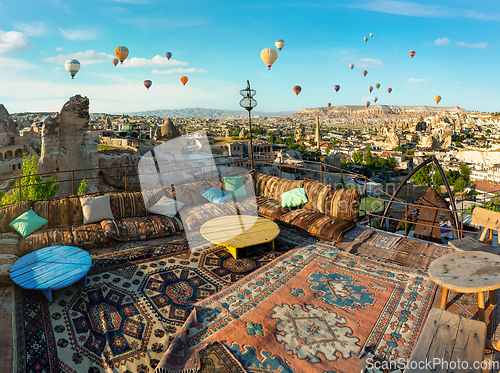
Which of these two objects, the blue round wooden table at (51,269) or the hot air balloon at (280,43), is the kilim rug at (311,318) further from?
the hot air balloon at (280,43)

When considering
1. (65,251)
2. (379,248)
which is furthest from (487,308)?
(65,251)

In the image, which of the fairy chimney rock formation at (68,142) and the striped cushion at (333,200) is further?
the fairy chimney rock formation at (68,142)

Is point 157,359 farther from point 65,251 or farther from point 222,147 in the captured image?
point 222,147

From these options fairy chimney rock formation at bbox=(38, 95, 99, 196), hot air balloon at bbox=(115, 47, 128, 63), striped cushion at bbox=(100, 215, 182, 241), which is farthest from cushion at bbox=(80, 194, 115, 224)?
hot air balloon at bbox=(115, 47, 128, 63)

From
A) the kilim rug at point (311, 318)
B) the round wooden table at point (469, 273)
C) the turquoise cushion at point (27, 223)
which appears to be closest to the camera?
the round wooden table at point (469, 273)

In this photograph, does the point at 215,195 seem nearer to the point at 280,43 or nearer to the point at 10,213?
the point at 10,213

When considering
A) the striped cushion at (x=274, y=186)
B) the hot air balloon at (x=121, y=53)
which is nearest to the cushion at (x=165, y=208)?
the striped cushion at (x=274, y=186)

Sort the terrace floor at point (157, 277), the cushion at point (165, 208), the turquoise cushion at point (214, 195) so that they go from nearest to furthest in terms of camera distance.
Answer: the terrace floor at point (157, 277) < the cushion at point (165, 208) < the turquoise cushion at point (214, 195)

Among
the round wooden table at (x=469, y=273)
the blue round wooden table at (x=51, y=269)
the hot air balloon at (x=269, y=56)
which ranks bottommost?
the blue round wooden table at (x=51, y=269)
